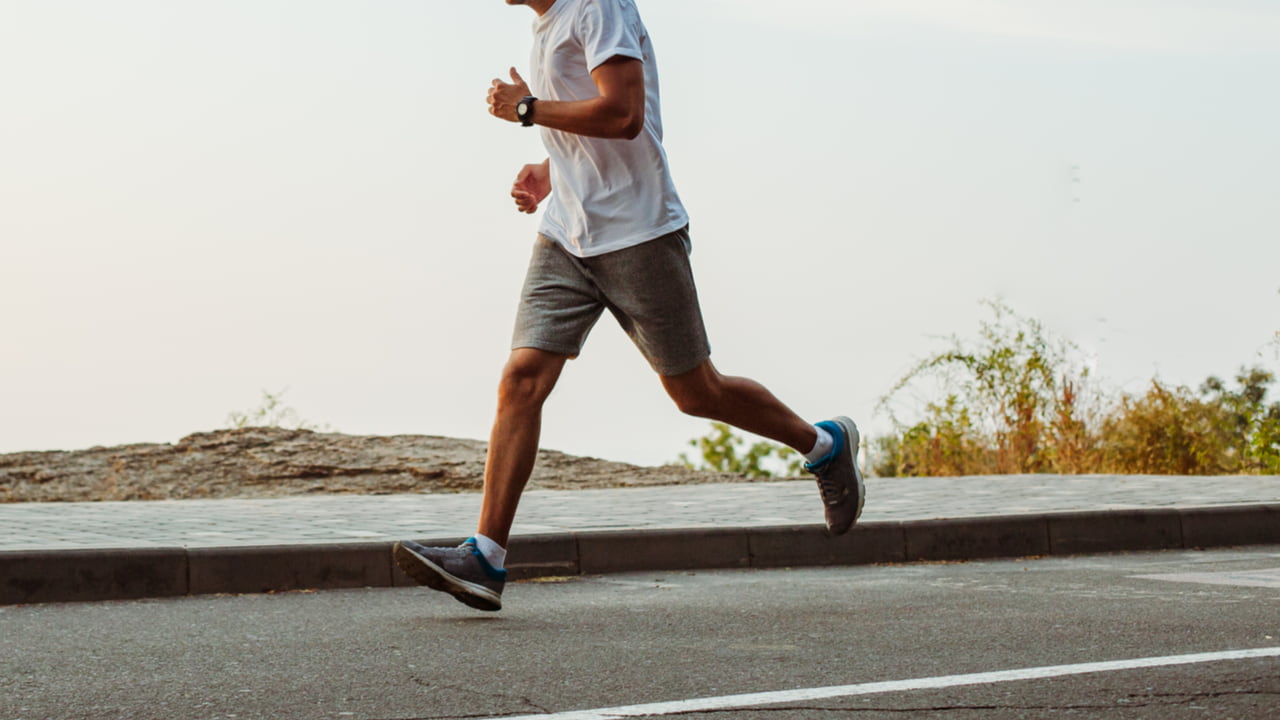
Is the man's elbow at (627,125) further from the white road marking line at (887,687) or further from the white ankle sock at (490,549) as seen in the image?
the white road marking line at (887,687)

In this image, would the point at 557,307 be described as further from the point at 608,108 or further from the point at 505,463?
the point at 608,108

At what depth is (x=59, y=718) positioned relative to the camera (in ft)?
11.1

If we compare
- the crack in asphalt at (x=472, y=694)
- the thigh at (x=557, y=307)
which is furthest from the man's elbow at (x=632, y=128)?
the crack in asphalt at (x=472, y=694)

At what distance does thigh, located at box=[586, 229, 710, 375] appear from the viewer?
4754mm

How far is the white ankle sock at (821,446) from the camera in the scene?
5.32 meters

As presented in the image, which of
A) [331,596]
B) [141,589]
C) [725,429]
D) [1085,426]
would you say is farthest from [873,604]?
[725,429]

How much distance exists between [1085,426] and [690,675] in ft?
32.7

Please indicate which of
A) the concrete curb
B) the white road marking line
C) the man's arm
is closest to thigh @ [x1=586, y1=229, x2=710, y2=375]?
the man's arm

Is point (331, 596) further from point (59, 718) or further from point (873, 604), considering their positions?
point (59, 718)

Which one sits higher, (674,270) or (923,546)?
(674,270)

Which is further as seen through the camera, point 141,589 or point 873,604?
point 141,589

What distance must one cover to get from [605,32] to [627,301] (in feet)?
2.65

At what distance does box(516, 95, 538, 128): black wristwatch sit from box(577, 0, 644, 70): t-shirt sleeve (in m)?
0.21

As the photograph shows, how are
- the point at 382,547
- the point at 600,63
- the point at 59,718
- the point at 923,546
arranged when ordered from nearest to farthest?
1. the point at 59,718
2. the point at 600,63
3. the point at 382,547
4. the point at 923,546
